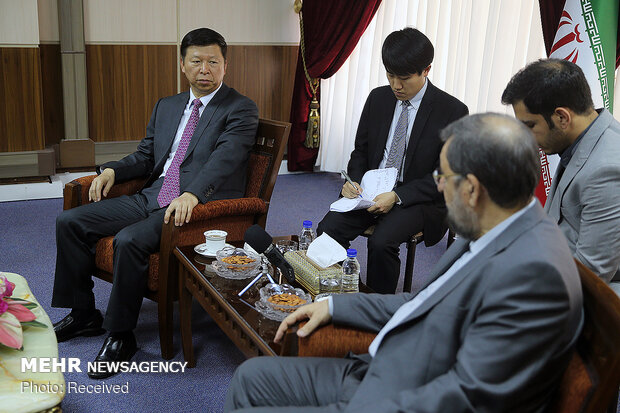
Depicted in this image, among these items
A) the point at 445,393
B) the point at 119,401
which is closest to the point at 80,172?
the point at 119,401

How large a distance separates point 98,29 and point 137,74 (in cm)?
47

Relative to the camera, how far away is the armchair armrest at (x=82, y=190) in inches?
118

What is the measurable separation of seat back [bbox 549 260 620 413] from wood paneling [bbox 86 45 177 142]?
4.73 metres

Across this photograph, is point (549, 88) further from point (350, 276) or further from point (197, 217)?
point (197, 217)

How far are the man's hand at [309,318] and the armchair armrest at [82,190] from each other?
62.3 inches

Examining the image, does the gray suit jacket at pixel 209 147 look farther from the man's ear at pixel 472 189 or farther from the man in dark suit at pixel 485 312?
the man's ear at pixel 472 189

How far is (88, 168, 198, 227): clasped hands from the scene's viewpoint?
267cm

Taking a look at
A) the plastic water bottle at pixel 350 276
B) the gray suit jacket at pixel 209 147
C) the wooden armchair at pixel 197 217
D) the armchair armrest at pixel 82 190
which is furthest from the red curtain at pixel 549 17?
the armchair armrest at pixel 82 190

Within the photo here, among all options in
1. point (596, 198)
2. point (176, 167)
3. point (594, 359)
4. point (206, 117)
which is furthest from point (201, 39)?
point (594, 359)

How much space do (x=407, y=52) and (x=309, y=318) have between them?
1.52 metres

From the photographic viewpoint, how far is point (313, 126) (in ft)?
19.4

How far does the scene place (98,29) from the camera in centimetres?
525

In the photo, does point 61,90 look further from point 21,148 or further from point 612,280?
point 612,280

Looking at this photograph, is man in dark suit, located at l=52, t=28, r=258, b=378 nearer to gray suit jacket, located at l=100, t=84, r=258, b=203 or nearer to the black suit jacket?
gray suit jacket, located at l=100, t=84, r=258, b=203
